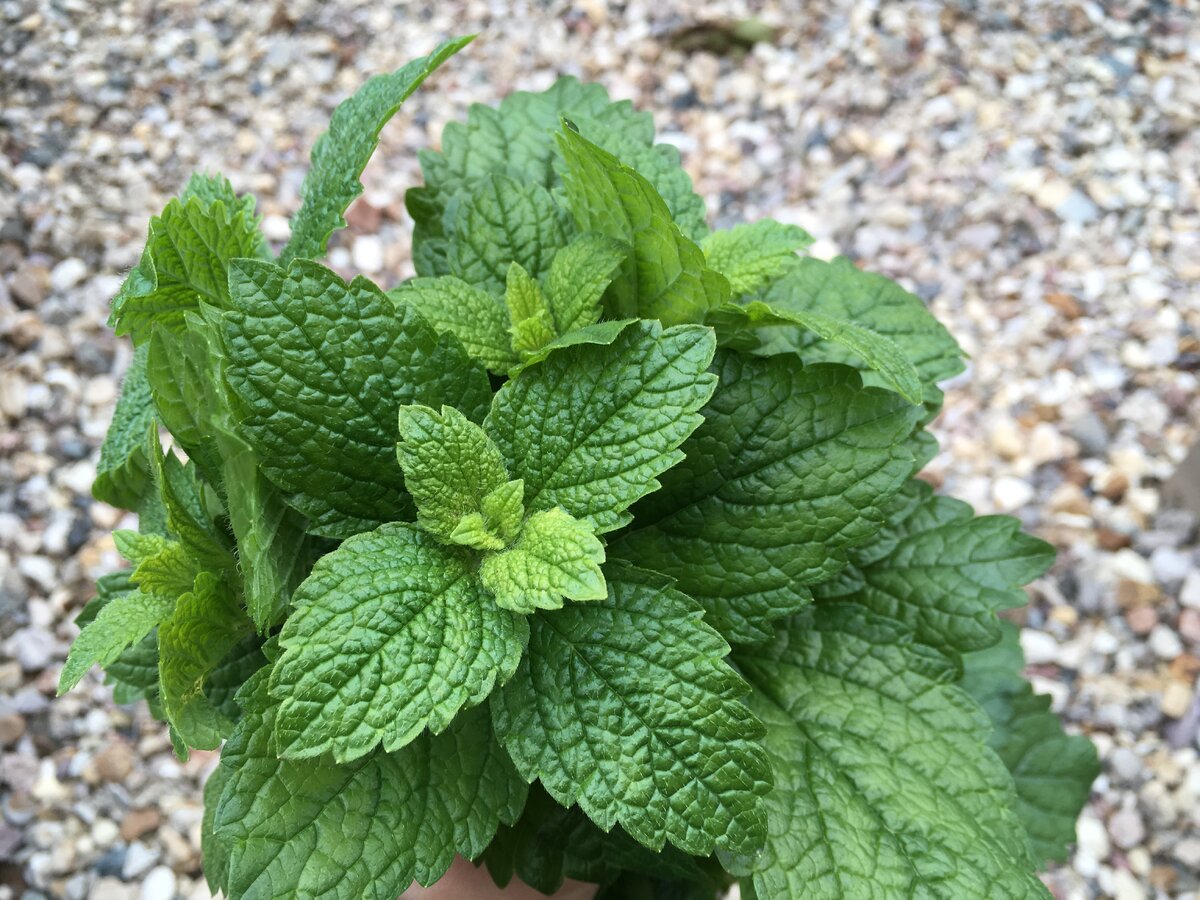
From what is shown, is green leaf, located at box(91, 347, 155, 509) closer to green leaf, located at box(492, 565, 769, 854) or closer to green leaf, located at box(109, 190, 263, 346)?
green leaf, located at box(109, 190, 263, 346)

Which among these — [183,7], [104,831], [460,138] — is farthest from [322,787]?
[183,7]

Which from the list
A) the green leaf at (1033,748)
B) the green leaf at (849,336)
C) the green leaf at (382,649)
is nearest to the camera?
the green leaf at (382,649)

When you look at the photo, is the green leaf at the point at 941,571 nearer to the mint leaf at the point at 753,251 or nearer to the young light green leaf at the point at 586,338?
the mint leaf at the point at 753,251

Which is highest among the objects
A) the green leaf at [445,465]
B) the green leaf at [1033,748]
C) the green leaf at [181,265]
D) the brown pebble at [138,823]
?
the green leaf at [181,265]

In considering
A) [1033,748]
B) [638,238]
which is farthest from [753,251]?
[1033,748]

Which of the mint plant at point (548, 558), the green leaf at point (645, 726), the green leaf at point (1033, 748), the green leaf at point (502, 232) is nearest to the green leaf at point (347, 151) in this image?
the mint plant at point (548, 558)

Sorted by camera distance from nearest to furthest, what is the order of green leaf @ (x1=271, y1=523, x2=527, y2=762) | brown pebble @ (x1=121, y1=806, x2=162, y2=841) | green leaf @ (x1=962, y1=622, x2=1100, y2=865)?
green leaf @ (x1=271, y1=523, x2=527, y2=762), green leaf @ (x1=962, y1=622, x2=1100, y2=865), brown pebble @ (x1=121, y1=806, x2=162, y2=841)

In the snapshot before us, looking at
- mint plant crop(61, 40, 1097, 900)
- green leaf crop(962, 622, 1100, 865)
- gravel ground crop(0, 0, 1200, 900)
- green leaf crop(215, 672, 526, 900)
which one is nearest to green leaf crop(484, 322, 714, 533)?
mint plant crop(61, 40, 1097, 900)

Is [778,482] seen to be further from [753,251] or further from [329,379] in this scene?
[329,379]
